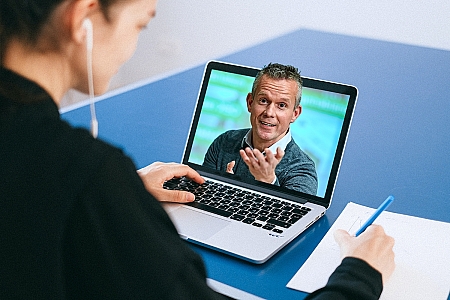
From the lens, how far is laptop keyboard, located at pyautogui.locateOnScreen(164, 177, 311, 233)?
1.11 m

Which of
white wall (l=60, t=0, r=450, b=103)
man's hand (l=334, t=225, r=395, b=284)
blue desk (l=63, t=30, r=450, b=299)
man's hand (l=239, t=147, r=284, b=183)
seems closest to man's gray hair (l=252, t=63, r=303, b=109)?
man's hand (l=239, t=147, r=284, b=183)

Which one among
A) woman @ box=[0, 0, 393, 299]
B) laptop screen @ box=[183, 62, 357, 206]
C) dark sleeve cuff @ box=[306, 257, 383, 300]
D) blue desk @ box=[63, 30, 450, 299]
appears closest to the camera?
woman @ box=[0, 0, 393, 299]

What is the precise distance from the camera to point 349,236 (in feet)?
3.43

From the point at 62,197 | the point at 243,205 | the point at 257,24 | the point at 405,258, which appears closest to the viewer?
the point at 62,197

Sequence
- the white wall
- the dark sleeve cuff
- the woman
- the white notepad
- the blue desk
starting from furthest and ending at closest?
1. the white wall
2. the blue desk
3. the white notepad
4. the dark sleeve cuff
5. the woman

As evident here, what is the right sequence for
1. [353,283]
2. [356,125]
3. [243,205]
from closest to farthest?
[353,283] → [243,205] → [356,125]

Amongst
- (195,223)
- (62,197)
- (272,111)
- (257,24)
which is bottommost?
(195,223)

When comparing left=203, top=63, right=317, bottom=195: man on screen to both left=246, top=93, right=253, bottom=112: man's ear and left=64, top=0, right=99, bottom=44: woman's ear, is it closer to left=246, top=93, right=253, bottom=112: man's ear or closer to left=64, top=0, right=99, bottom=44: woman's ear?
left=246, top=93, right=253, bottom=112: man's ear

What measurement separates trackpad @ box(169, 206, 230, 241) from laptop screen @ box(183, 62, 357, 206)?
18 centimetres

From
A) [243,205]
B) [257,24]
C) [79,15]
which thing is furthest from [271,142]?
[257,24]

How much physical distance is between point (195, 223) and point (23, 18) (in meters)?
0.58

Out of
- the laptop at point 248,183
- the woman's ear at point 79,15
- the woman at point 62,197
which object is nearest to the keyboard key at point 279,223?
the laptop at point 248,183

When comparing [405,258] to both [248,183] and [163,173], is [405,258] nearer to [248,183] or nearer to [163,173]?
[248,183]

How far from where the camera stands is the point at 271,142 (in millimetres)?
1234
